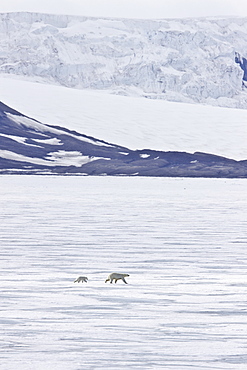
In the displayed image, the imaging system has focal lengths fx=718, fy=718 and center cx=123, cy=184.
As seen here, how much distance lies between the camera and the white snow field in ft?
191

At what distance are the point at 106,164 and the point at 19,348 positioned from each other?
54.6 metres

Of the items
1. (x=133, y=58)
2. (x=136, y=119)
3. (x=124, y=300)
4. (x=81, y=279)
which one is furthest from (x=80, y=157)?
(x=124, y=300)

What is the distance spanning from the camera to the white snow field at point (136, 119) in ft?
191

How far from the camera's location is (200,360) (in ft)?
12.5

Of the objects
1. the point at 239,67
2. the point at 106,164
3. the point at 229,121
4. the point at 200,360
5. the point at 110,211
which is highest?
the point at 239,67

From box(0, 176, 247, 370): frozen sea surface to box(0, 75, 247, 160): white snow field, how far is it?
156ft

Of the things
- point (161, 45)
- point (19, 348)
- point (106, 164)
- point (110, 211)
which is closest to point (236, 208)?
point (110, 211)

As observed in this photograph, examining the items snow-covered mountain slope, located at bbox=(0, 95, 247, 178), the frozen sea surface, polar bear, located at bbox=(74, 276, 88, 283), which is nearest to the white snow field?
snow-covered mountain slope, located at bbox=(0, 95, 247, 178)

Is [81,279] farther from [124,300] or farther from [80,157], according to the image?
[80,157]

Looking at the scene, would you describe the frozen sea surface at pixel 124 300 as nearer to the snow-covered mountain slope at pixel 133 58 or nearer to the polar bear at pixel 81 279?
the polar bear at pixel 81 279

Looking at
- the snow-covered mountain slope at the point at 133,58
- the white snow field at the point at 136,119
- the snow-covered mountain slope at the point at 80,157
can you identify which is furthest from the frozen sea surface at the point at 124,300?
the snow-covered mountain slope at the point at 133,58

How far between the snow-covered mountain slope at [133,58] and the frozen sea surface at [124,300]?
77.4m

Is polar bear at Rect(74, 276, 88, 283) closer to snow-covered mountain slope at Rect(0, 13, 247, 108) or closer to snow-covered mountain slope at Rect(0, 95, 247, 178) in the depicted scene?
snow-covered mountain slope at Rect(0, 95, 247, 178)

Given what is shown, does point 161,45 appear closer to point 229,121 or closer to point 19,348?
point 229,121
